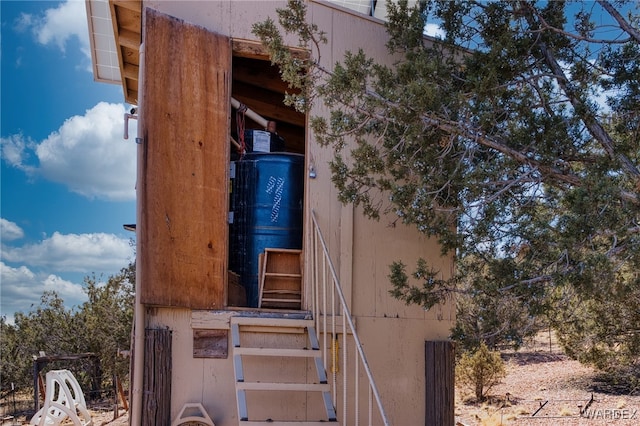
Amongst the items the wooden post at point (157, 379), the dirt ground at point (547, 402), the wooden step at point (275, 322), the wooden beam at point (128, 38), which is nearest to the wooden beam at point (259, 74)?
the wooden beam at point (128, 38)

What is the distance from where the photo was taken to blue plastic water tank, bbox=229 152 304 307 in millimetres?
5785

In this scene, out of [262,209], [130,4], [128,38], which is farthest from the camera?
[128,38]

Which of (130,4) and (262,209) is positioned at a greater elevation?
(130,4)

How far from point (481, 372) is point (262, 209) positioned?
24.5 ft

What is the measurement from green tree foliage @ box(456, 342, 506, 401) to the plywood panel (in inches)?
307

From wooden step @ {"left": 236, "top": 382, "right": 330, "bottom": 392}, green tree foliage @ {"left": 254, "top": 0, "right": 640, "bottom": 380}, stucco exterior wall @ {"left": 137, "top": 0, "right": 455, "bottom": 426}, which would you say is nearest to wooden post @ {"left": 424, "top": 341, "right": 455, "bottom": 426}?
stucco exterior wall @ {"left": 137, "top": 0, "right": 455, "bottom": 426}

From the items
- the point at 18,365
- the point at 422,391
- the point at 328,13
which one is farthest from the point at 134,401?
the point at 18,365

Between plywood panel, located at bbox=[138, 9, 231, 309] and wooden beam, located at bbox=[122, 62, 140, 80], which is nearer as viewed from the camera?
plywood panel, located at bbox=[138, 9, 231, 309]

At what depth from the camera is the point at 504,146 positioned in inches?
183

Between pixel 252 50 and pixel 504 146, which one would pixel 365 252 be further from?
pixel 252 50

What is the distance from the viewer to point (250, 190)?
5812mm

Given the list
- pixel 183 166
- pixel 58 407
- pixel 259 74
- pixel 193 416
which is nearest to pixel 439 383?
pixel 193 416

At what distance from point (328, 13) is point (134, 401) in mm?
3641

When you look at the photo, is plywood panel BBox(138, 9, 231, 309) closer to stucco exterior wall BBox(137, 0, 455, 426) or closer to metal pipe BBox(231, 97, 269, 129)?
stucco exterior wall BBox(137, 0, 455, 426)
